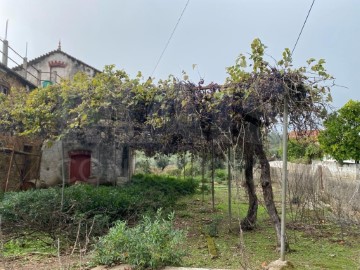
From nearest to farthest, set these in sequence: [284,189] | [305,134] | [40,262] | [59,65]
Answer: [284,189] < [40,262] < [305,134] < [59,65]

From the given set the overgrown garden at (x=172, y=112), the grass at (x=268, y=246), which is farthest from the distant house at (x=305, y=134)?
the grass at (x=268, y=246)

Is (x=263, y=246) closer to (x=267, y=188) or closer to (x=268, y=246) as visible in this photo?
(x=268, y=246)

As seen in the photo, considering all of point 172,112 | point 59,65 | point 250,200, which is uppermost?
point 59,65

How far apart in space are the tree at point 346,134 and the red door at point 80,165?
10.9m

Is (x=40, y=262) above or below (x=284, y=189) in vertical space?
below

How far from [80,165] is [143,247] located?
14.0 meters

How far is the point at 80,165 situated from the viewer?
17.5 m

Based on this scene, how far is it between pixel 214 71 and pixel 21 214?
4.92 m

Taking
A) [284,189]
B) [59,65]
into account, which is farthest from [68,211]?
[59,65]

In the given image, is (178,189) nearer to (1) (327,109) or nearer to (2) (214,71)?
(2) (214,71)

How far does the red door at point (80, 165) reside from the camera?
17.3m

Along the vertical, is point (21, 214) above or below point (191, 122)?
below

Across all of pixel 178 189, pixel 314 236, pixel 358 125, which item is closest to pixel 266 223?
pixel 314 236

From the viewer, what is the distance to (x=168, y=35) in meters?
10.9
